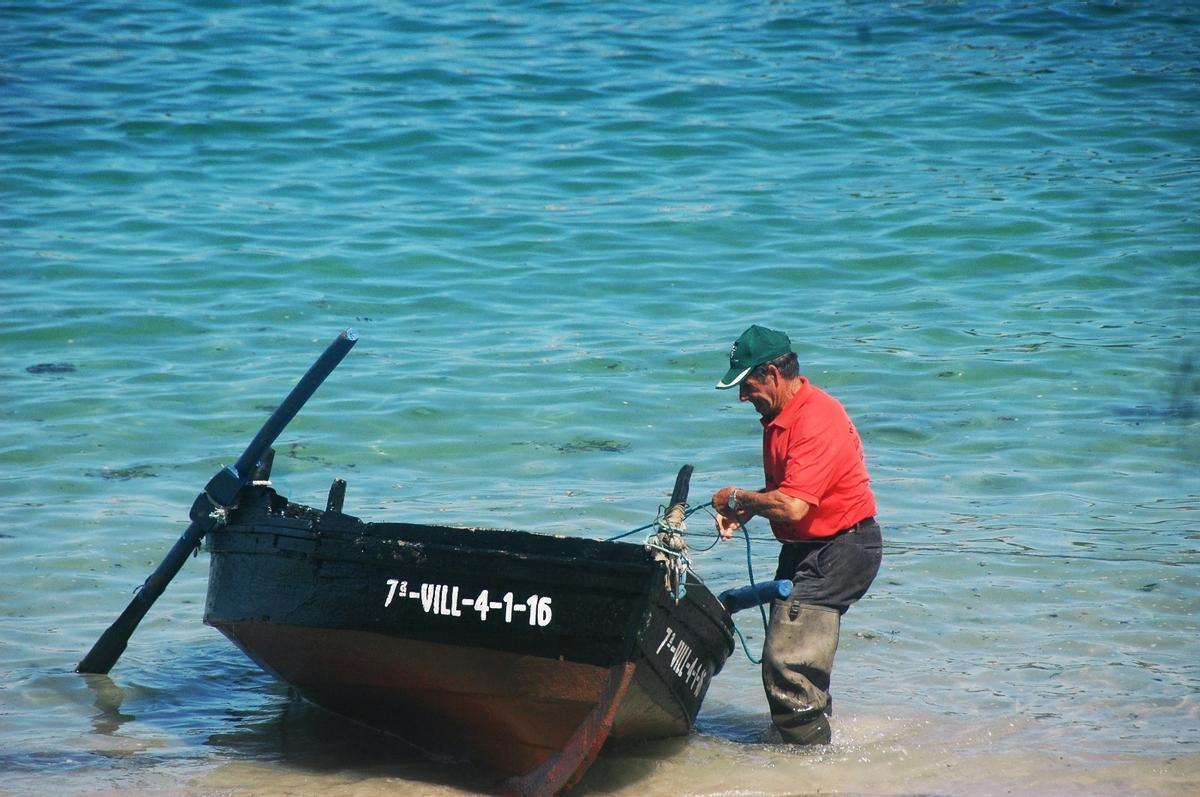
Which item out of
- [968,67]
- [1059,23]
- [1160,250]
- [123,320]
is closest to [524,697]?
[123,320]

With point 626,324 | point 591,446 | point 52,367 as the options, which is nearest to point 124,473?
point 52,367

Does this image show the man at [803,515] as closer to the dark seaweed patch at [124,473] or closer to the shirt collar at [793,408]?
the shirt collar at [793,408]

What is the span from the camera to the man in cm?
634

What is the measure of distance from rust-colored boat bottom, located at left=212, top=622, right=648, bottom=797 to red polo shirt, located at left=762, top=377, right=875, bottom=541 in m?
1.08

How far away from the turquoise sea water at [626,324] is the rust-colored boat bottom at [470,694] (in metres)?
0.24

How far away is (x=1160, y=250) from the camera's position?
53.2ft

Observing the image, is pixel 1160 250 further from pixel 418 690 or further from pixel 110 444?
pixel 418 690

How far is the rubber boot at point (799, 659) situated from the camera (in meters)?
6.56

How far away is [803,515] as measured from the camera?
20.6 ft

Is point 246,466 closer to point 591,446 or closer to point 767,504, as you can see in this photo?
point 767,504

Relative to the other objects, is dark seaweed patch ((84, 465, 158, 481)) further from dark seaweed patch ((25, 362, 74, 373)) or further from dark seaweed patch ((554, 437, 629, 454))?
dark seaweed patch ((554, 437, 629, 454))

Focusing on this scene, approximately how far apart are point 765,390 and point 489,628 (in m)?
1.58

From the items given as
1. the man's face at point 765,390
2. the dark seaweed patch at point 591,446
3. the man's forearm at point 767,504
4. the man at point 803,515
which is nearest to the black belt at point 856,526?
the man at point 803,515

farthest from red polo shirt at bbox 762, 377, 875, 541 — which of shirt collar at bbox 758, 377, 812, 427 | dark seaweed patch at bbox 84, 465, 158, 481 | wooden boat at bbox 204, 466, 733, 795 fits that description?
dark seaweed patch at bbox 84, 465, 158, 481
